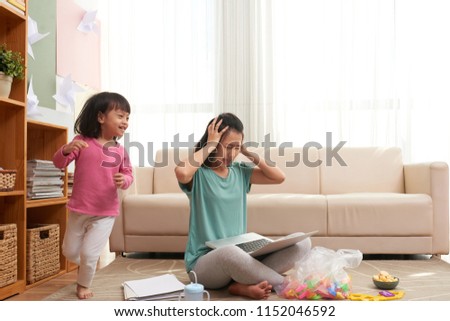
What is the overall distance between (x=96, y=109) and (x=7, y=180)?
0.48 meters

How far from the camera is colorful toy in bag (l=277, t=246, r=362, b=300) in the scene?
176 cm

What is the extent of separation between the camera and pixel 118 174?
1.89 metres

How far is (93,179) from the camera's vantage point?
193 centimetres

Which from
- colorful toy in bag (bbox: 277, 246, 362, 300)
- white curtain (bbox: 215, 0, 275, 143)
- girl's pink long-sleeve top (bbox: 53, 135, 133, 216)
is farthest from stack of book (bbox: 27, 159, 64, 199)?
white curtain (bbox: 215, 0, 275, 143)

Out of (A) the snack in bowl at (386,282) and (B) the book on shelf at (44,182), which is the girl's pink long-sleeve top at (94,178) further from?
(A) the snack in bowl at (386,282)

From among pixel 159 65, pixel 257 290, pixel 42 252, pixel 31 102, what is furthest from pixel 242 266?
pixel 159 65

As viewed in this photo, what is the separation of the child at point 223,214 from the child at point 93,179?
1.11ft

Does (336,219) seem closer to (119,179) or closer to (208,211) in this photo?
(208,211)

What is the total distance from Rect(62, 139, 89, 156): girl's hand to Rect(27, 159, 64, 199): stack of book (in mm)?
380

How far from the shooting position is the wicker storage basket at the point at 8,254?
1.88 meters

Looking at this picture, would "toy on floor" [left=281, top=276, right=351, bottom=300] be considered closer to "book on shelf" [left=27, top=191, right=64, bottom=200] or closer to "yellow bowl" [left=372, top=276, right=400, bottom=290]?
"yellow bowl" [left=372, top=276, right=400, bottom=290]

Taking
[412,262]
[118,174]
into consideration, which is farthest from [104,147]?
[412,262]

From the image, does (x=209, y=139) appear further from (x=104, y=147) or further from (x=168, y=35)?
(x=168, y=35)

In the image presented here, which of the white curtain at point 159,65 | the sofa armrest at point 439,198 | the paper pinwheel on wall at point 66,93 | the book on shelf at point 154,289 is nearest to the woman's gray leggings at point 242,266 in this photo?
the book on shelf at point 154,289
